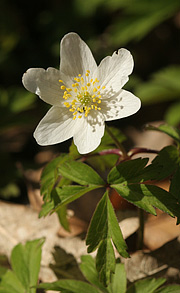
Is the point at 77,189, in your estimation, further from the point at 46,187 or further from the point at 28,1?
the point at 28,1

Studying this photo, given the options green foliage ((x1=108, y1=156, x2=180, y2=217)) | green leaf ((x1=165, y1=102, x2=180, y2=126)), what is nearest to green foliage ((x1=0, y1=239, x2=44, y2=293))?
green foliage ((x1=108, y1=156, x2=180, y2=217))

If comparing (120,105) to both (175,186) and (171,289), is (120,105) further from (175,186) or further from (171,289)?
(171,289)

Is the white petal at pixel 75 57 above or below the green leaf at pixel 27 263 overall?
above

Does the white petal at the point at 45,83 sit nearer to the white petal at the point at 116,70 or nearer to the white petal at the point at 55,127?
the white petal at the point at 55,127

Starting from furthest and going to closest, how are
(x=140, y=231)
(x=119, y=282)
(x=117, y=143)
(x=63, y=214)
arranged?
1. (x=63, y=214)
2. (x=140, y=231)
3. (x=117, y=143)
4. (x=119, y=282)

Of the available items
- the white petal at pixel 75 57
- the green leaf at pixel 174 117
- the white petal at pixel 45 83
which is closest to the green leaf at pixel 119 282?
the white petal at pixel 45 83

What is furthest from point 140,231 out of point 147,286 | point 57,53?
point 57,53

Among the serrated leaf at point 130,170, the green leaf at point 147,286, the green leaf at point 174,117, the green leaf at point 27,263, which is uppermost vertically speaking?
the serrated leaf at point 130,170

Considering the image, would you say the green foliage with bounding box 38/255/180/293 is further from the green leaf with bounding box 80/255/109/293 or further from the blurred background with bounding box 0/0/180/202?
the blurred background with bounding box 0/0/180/202
